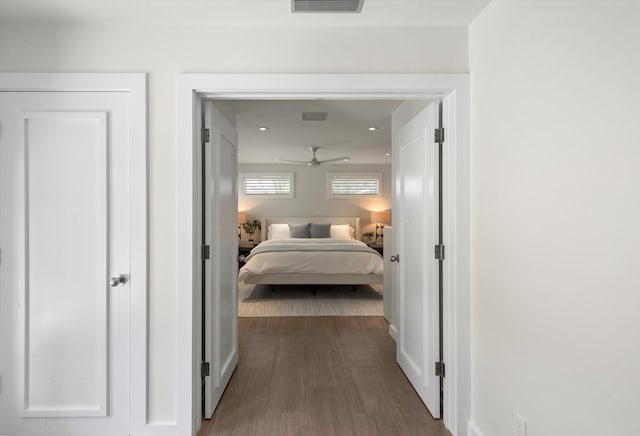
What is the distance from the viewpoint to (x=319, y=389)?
2.46 m

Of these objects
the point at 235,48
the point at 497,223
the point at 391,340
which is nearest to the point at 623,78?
the point at 497,223

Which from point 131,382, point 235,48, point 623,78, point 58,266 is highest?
point 235,48

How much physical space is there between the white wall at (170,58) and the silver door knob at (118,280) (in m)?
0.15

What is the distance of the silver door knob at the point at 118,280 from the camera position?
5.95 ft

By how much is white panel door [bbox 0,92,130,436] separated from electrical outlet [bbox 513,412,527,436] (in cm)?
194

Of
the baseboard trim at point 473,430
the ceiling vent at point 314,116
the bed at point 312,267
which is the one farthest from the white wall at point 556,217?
the bed at point 312,267

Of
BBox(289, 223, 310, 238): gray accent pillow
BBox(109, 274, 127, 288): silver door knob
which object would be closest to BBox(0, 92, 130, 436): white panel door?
BBox(109, 274, 127, 288): silver door knob

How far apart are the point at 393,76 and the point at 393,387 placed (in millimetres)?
2115

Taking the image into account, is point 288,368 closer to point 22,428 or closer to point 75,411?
point 75,411

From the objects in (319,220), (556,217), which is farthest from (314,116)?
(319,220)

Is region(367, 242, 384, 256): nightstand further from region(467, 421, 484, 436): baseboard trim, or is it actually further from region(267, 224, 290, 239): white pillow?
region(467, 421, 484, 436): baseboard trim

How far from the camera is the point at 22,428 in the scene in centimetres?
185

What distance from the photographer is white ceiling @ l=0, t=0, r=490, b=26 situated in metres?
1.71

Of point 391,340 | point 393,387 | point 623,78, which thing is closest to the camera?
point 623,78
